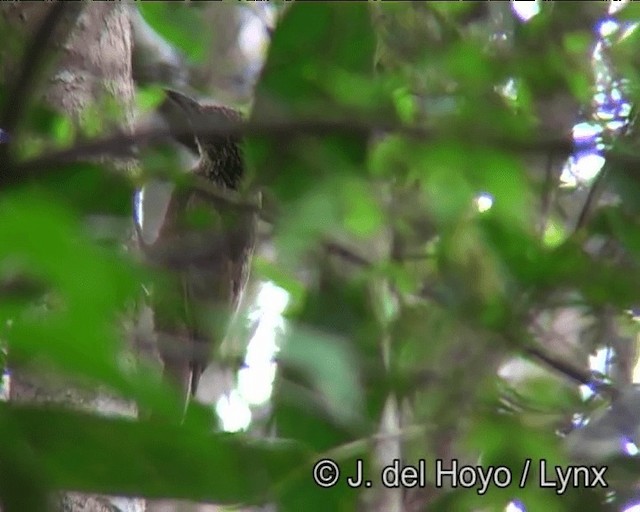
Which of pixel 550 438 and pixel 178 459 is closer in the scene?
pixel 178 459

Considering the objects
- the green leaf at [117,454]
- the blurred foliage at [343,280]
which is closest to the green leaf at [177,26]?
the blurred foliage at [343,280]

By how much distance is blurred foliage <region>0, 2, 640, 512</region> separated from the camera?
10.4 inches

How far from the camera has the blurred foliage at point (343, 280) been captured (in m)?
0.26

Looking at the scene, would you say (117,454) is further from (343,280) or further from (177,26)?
(343,280)

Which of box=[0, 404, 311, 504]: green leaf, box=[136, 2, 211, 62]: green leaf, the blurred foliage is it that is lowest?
box=[0, 404, 311, 504]: green leaf

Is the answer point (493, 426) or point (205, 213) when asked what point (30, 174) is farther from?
point (493, 426)

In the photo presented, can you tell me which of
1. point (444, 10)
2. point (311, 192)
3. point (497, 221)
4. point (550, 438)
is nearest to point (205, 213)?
point (311, 192)

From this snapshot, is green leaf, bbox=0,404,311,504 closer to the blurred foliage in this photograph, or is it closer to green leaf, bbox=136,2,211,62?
the blurred foliage

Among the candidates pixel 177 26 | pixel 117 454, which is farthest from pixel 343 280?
pixel 117 454

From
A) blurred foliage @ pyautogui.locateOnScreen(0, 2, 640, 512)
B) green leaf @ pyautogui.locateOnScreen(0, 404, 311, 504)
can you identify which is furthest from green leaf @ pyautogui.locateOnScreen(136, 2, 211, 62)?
green leaf @ pyautogui.locateOnScreen(0, 404, 311, 504)

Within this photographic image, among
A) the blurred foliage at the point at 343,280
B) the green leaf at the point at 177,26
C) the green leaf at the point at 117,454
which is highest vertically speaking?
the green leaf at the point at 177,26

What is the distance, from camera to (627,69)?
3.47 feet

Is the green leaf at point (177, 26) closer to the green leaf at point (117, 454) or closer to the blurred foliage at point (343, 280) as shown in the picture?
the blurred foliage at point (343, 280)

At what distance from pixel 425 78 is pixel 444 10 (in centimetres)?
38
